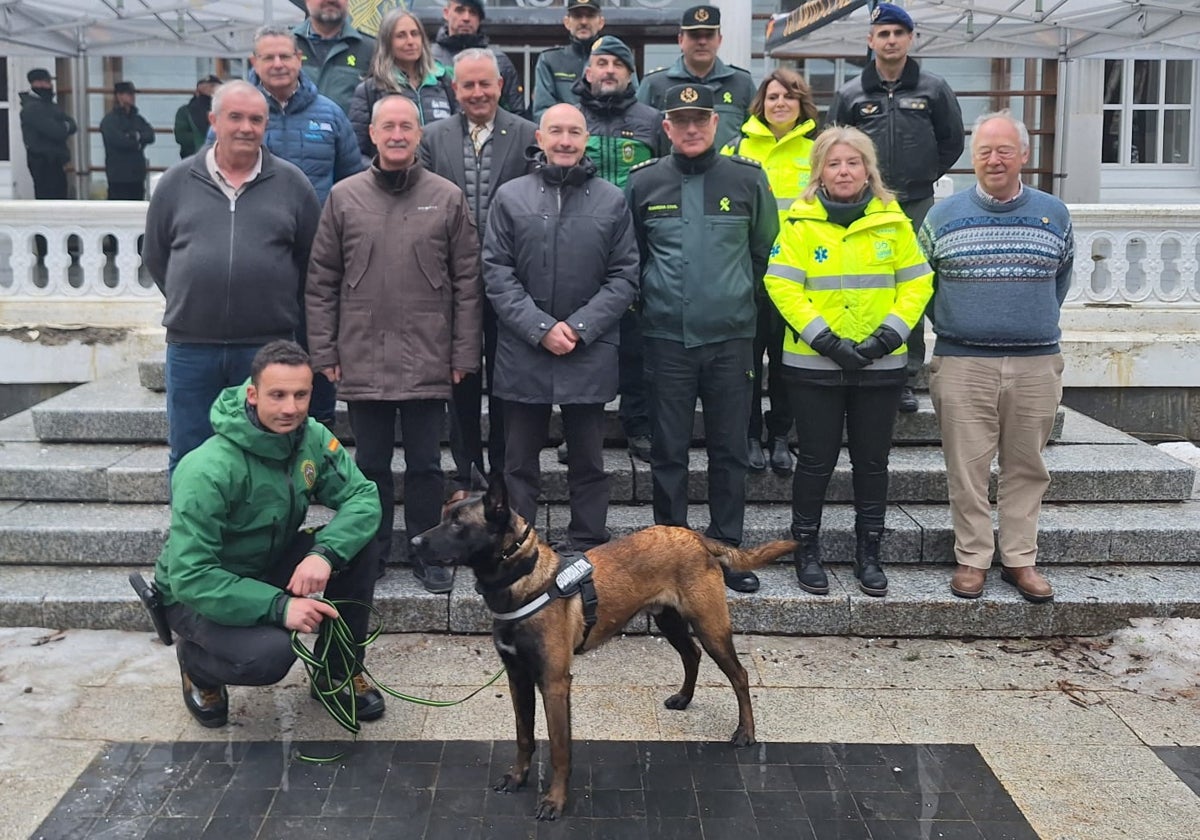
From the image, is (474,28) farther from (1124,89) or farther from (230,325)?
(1124,89)

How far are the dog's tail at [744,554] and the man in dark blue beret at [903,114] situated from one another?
8.21ft

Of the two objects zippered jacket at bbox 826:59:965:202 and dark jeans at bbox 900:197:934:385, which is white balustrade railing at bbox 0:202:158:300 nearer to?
zippered jacket at bbox 826:59:965:202

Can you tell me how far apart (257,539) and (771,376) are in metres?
2.87

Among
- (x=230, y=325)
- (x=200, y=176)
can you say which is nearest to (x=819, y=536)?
(x=230, y=325)

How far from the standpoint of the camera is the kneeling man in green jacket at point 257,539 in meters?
3.96

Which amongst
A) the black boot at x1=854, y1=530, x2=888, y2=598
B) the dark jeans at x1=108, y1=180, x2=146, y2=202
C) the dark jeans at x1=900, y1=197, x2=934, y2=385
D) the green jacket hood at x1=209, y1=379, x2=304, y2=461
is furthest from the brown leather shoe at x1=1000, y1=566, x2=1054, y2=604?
the dark jeans at x1=108, y1=180, x2=146, y2=202

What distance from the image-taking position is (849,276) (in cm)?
500

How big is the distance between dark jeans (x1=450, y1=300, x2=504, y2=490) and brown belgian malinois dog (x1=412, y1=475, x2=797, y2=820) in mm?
1586

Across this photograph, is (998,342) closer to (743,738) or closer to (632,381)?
(632,381)

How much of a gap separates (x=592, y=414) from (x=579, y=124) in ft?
4.09

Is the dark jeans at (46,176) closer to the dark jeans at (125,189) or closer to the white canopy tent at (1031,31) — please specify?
the dark jeans at (125,189)

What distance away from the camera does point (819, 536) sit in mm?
5477

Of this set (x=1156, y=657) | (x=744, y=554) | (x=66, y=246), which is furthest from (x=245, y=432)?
(x=66, y=246)

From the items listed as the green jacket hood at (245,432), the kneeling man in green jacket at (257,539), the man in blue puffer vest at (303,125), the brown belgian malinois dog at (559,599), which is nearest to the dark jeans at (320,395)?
the man in blue puffer vest at (303,125)
